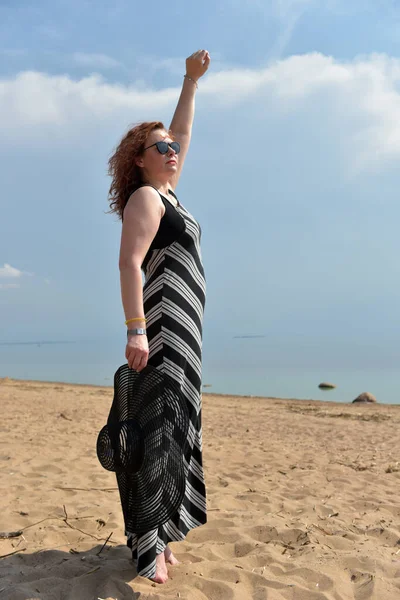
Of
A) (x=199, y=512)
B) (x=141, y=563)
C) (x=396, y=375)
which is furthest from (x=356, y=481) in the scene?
(x=396, y=375)

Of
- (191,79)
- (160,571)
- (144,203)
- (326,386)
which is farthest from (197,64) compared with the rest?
(326,386)

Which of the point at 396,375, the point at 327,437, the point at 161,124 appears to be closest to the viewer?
the point at 161,124

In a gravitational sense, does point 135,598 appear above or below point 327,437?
below

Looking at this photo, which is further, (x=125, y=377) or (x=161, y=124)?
(x=161, y=124)

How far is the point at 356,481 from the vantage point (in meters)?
5.04

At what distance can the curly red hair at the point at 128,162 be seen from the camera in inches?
106

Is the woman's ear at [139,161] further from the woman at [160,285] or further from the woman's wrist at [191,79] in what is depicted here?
the woman's wrist at [191,79]

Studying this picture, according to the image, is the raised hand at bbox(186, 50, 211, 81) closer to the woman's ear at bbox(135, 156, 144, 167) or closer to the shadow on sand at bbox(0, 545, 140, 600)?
the woman's ear at bbox(135, 156, 144, 167)

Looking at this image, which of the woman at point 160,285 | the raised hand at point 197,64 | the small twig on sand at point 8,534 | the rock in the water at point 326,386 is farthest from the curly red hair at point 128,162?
the rock in the water at point 326,386

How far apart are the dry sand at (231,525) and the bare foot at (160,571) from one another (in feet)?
0.12

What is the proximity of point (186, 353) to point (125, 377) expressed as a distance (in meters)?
0.32

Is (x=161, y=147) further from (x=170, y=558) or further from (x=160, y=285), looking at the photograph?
(x=170, y=558)

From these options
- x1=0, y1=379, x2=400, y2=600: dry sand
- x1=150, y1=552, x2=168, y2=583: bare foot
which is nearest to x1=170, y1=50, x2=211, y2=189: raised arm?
x1=150, y1=552, x2=168, y2=583: bare foot

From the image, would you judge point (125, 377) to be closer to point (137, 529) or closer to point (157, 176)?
point (137, 529)
